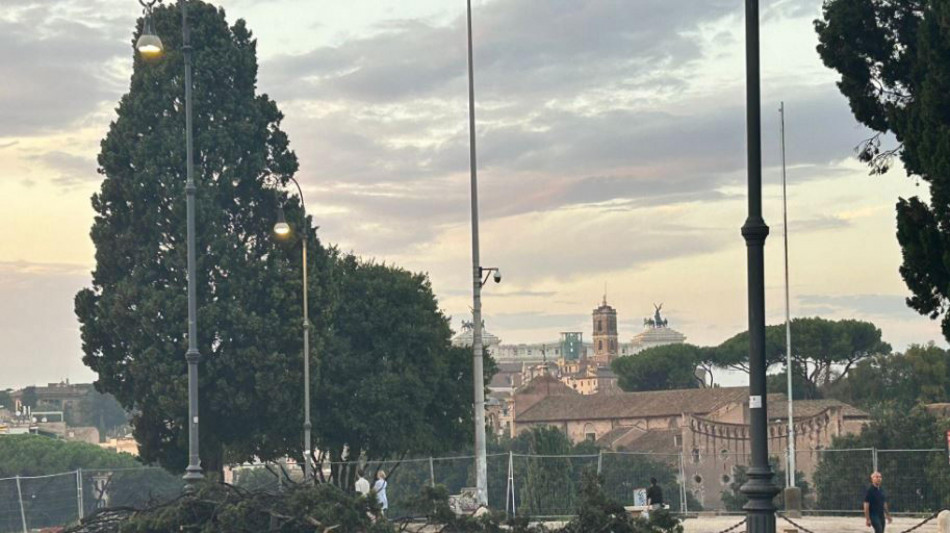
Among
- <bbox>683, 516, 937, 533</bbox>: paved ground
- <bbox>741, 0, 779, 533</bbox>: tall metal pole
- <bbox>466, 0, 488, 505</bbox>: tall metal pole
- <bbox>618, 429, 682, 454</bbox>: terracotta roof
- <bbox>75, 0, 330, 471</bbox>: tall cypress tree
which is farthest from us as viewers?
<bbox>618, 429, 682, 454</bbox>: terracotta roof

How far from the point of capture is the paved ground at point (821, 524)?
122 feet

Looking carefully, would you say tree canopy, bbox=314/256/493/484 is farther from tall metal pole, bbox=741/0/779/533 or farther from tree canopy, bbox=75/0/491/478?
tall metal pole, bbox=741/0/779/533

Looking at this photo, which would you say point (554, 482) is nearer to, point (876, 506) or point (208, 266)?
point (208, 266)

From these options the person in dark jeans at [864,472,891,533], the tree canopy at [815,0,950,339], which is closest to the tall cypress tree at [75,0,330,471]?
the person in dark jeans at [864,472,891,533]

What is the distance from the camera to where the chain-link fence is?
4666 centimetres

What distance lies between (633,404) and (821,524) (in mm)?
103891

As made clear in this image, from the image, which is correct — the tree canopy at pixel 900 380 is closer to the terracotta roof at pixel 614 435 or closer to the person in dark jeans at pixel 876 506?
the terracotta roof at pixel 614 435

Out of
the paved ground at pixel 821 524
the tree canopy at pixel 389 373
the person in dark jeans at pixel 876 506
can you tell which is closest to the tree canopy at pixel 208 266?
the tree canopy at pixel 389 373

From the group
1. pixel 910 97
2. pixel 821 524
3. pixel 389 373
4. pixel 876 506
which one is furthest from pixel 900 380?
pixel 910 97

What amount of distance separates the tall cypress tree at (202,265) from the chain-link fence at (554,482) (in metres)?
2.78

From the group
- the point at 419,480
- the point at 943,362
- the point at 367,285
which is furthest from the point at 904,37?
the point at 943,362

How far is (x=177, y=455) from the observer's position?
Answer: 47281mm

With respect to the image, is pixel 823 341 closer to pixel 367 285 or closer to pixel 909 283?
pixel 367 285

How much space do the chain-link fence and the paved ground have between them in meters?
1.73
